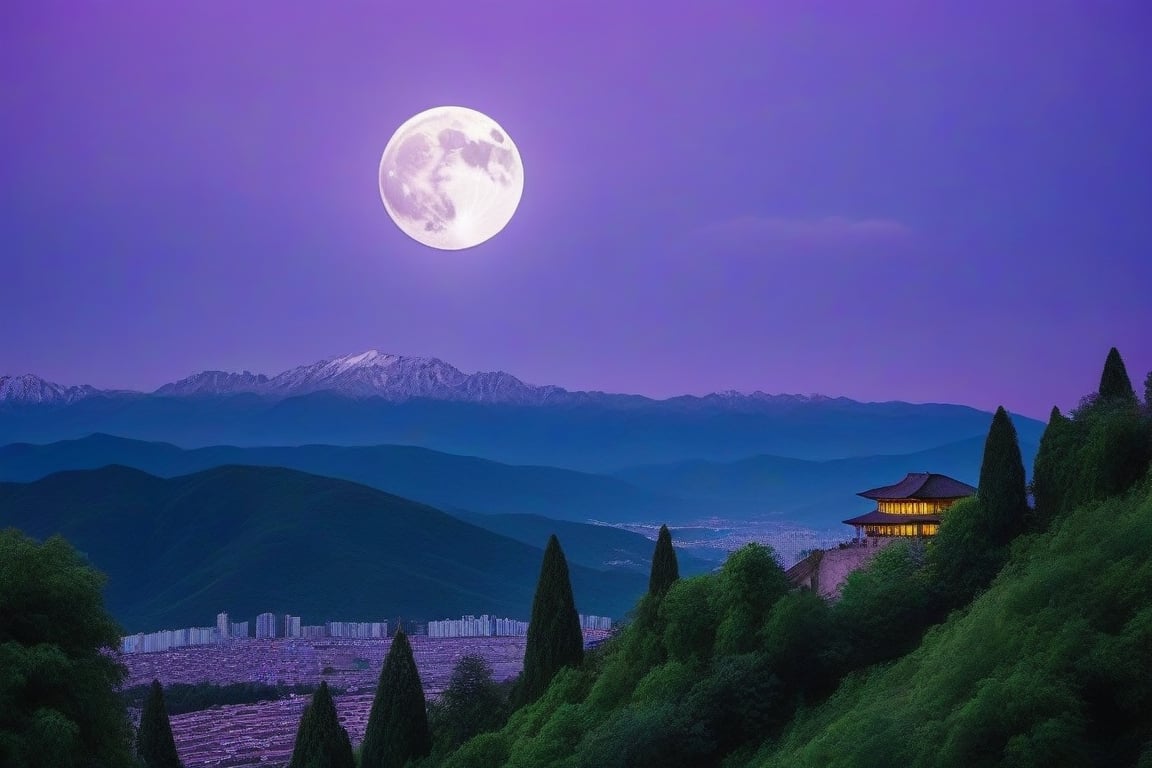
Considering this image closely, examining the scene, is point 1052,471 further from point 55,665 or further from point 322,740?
point 55,665

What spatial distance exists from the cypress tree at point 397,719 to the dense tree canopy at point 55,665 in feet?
40.8

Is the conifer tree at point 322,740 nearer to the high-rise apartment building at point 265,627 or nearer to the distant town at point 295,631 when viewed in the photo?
the distant town at point 295,631

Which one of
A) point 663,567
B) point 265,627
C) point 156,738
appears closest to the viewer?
point 663,567

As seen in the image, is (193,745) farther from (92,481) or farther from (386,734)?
(92,481)

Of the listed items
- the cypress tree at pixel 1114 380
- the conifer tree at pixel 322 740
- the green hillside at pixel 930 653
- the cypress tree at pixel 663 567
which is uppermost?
the cypress tree at pixel 1114 380

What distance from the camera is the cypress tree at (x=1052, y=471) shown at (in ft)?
111

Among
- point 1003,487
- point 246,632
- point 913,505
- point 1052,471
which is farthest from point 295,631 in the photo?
A: point 1052,471

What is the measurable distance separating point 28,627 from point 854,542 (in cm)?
2670

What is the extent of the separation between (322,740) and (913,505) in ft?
73.2

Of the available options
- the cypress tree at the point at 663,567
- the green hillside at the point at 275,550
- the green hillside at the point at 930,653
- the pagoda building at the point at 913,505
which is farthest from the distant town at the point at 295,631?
the green hillside at the point at 930,653

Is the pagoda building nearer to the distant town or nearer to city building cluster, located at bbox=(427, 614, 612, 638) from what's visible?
the distant town

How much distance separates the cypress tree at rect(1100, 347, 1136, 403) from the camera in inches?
1409

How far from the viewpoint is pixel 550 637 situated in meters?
41.2

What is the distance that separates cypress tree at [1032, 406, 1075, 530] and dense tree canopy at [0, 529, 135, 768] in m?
24.3
